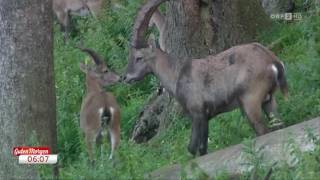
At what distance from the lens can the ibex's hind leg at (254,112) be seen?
9.89 meters

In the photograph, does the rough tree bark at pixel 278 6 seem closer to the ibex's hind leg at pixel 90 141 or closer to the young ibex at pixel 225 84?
the young ibex at pixel 225 84

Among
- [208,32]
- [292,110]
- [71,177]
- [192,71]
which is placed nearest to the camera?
[71,177]

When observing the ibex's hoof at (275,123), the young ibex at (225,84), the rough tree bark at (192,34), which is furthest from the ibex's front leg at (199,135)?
the rough tree bark at (192,34)

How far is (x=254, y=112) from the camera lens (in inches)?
392

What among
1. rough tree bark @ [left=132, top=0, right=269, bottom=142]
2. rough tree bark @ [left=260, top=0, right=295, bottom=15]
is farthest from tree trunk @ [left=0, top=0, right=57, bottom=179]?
rough tree bark @ [left=260, top=0, right=295, bottom=15]

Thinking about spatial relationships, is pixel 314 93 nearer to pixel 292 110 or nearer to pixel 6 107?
pixel 292 110

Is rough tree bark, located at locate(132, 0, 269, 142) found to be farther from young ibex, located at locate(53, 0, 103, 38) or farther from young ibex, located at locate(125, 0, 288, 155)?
young ibex, located at locate(53, 0, 103, 38)

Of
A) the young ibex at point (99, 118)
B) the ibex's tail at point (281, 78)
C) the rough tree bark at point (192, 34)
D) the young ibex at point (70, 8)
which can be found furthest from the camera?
the young ibex at point (70, 8)

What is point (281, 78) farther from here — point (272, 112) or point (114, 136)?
point (114, 136)

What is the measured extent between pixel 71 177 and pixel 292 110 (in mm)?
3804

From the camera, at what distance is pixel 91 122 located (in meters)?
10.8

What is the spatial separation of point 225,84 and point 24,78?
2.34 m

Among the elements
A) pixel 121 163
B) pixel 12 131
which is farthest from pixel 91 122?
pixel 121 163

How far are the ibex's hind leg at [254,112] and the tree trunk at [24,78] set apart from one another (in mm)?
2129
